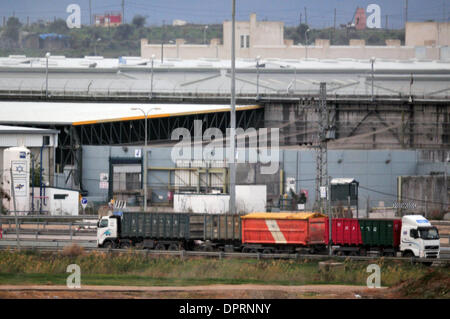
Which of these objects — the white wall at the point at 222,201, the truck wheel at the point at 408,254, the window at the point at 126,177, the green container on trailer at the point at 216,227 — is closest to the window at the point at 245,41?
the window at the point at 126,177

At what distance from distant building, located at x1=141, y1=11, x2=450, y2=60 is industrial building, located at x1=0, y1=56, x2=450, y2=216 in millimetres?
40268

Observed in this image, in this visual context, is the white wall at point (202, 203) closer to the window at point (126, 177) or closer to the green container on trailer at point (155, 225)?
the window at point (126, 177)

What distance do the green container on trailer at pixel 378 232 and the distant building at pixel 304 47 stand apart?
92607mm

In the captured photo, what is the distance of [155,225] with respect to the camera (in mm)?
41719

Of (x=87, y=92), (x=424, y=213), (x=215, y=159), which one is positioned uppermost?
(x=87, y=92)

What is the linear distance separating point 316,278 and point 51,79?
69.9 m

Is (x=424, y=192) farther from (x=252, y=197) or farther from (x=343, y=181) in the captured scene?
(x=252, y=197)

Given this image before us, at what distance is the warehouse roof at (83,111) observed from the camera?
6900cm

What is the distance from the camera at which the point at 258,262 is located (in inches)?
1395

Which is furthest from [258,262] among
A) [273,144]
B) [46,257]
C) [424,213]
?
[273,144]

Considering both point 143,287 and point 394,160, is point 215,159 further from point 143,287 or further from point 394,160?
point 143,287

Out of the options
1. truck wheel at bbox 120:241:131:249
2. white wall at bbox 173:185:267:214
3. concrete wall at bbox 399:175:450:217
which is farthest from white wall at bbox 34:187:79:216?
concrete wall at bbox 399:175:450:217

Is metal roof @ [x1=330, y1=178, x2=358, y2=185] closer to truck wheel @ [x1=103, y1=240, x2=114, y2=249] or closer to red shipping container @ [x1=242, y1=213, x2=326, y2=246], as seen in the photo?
red shipping container @ [x1=242, y1=213, x2=326, y2=246]

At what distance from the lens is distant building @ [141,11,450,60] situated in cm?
13488
